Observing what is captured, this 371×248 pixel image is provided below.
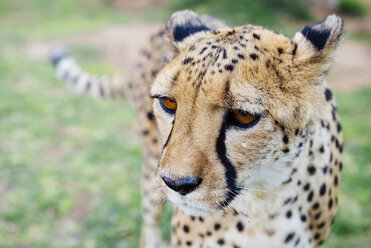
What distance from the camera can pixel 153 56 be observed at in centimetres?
233

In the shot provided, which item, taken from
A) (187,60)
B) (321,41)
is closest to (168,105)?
(187,60)

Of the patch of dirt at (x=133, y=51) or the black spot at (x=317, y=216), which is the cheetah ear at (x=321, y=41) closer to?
the black spot at (x=317, y=216)

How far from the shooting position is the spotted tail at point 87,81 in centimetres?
306

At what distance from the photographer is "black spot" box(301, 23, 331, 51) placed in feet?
4.50

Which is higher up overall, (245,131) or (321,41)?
(321,41)

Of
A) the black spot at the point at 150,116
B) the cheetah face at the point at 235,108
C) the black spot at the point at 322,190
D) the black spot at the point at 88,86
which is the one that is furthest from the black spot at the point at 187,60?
the black spot at the point at 88,86

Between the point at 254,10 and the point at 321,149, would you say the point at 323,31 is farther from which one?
the point at 254,10

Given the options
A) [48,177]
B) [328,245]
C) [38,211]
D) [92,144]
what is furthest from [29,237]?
[328,245]

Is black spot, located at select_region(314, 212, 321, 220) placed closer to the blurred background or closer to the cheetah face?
the cheetah face

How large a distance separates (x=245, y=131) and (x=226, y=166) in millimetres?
116

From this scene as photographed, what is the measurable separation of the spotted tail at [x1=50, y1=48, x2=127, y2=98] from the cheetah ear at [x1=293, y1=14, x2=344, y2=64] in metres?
1.73

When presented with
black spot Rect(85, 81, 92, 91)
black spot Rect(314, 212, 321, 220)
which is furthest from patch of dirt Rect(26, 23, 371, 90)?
black spot Rect(314, 212, 321, 220)

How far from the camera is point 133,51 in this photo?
23.9ft

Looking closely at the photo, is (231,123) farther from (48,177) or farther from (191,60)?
(48,177)
